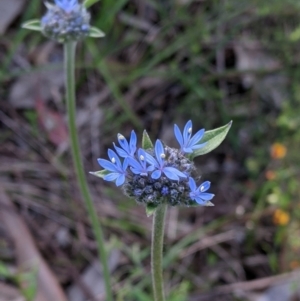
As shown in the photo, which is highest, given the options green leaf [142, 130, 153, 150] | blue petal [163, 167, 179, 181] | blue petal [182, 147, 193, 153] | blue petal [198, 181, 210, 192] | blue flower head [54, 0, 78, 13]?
blue flower head [54, 0, 78, 13]

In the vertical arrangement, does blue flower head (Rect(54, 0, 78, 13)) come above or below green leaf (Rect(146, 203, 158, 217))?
above

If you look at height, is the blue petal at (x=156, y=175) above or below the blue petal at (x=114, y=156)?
below

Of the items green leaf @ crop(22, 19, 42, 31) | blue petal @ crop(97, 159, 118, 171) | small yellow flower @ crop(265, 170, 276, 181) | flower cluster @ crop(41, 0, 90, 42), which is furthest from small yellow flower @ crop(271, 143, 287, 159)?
blue petal @ crop(97, 159, 118, 171)

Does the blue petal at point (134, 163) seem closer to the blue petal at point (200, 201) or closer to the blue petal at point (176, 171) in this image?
the blue petal at point (176, 171)

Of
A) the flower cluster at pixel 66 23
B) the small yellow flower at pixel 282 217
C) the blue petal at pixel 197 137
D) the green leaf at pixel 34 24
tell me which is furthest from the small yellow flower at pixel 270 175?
the blue petal at pixel 197 137

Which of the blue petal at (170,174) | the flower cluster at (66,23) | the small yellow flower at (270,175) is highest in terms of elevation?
the flower cluster at (66,23)

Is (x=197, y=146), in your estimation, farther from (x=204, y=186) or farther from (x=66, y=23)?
(x=66, y=23)

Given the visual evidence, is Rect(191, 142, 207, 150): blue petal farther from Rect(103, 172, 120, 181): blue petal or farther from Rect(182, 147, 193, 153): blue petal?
Rect(103, 172, 120, 181): blue petal

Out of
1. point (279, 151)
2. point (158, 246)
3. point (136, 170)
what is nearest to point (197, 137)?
point (136, 170)
